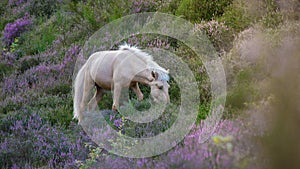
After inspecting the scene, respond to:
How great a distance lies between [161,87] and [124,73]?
0.66 m

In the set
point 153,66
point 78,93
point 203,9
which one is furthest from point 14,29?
point 153,66

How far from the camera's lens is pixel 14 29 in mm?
15359

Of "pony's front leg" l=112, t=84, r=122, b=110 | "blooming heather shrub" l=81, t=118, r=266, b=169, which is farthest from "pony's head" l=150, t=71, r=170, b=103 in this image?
"blooming heather shrub" l=81, t=118, r=266, b=169

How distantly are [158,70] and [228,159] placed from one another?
330cm

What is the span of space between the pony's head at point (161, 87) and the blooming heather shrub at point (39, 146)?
124cm

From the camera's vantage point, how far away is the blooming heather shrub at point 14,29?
1490 cm

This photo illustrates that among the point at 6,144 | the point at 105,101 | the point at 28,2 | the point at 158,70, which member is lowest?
the point at 6,144

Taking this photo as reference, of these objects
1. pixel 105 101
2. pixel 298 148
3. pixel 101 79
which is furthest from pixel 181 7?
pixel 298 148

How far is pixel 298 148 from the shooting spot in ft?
8.13

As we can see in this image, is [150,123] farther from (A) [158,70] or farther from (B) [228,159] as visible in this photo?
(B) [228,159]

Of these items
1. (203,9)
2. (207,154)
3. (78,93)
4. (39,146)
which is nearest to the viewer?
(207,154)

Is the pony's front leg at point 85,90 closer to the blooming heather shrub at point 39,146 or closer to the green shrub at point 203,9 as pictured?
the blooming heather shrub at point 39,146

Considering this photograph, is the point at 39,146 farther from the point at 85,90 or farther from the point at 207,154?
the point at 207,154

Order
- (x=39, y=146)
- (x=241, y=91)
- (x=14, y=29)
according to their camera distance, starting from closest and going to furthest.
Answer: (x=241, y=91)
(x=39, y=146)
(x=14, y=29)
